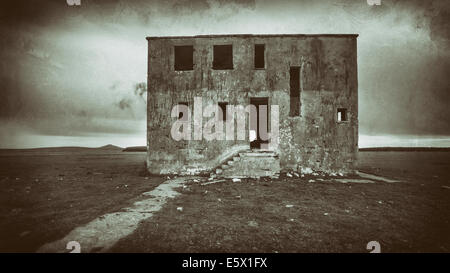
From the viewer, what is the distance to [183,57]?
14.4 meters

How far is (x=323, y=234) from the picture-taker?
443cm

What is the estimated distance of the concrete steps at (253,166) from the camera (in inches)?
442

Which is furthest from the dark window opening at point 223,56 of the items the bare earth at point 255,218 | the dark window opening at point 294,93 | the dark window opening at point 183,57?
the bare earth at point 255,218

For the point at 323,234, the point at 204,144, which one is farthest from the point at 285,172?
the point at 323,234

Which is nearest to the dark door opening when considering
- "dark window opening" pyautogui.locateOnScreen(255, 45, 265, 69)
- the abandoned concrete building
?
the abandoned concrete building

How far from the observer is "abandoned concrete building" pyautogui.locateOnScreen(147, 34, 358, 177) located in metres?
12.2

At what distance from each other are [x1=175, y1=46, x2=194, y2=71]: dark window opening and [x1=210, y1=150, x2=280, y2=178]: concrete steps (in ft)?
24.9

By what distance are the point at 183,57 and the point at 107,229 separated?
1241 centimetres

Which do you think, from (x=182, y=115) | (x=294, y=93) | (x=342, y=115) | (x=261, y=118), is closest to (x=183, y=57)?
(x=182, y=115)

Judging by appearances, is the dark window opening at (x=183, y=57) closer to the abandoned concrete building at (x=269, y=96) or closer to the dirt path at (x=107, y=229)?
the abandoned concrete building at (x=269, y=96)

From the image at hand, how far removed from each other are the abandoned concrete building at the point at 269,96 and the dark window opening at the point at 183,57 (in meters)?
0.97

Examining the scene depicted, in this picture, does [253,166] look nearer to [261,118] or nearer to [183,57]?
[261,118]
